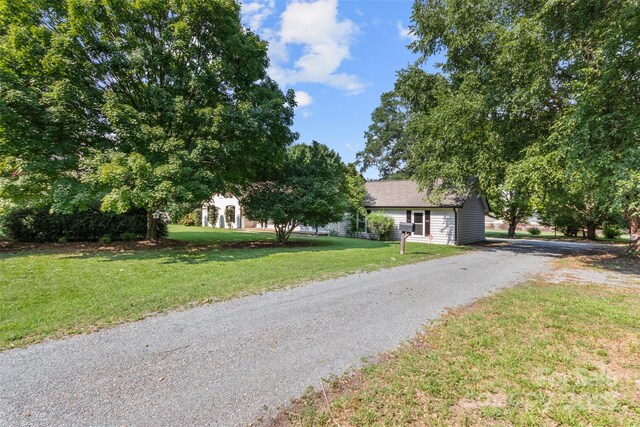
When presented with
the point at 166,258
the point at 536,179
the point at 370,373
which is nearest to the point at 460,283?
the point at 370,373

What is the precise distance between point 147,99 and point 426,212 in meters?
16.4

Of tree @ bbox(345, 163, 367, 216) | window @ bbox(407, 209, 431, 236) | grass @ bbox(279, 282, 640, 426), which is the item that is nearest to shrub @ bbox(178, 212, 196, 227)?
tree @ bbox(345, 163, 367, 216)

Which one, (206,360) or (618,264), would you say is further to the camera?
(618,264)

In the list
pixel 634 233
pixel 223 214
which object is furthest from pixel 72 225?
pixel 634 233

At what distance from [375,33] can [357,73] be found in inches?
88.5

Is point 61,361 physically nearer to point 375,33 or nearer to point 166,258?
point 166,258

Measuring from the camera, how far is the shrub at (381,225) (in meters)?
19.6

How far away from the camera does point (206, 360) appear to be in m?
3.38

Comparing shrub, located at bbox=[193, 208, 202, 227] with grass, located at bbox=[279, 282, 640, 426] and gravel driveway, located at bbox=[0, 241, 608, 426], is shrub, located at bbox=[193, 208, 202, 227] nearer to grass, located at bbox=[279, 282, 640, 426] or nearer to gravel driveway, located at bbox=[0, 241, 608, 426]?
gravel driveway, located at bbox=[0, 241, 608, 426]

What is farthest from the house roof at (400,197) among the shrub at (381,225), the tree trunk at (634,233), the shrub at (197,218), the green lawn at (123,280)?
the shrub at (197,218)

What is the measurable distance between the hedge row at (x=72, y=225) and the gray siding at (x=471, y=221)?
17.9 meters

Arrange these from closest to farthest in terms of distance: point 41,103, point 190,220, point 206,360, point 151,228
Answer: point 206,360 < point 41,103 < point 151,228 < point 190,220

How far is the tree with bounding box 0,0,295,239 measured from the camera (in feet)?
32.0

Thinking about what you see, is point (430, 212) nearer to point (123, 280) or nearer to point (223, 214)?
point (123, 280)
